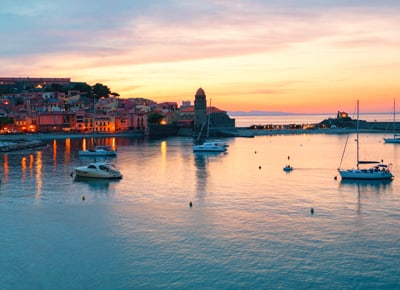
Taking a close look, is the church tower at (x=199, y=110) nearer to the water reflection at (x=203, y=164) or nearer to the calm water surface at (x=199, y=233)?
the water reflection at (x=203, y=164)

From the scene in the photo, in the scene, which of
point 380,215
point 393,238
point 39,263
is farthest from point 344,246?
point 39,263

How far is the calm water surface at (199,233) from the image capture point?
639 inches

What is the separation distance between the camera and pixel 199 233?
69.9ft

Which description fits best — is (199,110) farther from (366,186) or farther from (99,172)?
(366,186)

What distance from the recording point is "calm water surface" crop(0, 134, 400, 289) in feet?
53.3

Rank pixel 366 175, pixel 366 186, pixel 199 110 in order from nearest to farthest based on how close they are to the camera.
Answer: pixel 366 186 < pixel 366 175 < pixel 199 110

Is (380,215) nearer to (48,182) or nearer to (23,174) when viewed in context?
(48,182)

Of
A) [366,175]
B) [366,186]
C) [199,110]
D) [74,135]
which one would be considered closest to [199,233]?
[366,186]

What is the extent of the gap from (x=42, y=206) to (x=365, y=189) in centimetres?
2147

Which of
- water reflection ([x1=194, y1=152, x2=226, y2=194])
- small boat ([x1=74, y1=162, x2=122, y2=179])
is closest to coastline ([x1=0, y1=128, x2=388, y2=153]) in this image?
water reflection ([x1=194, y1=152, x2=226, y2=194])

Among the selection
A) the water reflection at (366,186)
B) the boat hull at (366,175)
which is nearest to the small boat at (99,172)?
the water reflection at (366,186)

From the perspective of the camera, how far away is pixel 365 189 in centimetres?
3338

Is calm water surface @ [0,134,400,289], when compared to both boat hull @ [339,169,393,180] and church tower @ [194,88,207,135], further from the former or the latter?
church tower @ [194,88,207,135]

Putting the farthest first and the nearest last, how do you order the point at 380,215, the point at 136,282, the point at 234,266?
the point at 380,215, the point at 234,266, the point at 136,282
